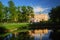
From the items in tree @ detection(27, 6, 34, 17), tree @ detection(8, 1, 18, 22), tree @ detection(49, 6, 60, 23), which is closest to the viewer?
tree @ detection(49, 6, 60, 23)

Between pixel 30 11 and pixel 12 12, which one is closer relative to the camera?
pixel 12 12

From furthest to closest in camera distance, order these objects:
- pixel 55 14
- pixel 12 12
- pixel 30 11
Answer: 1. pixel 30 11
2. pixel 12 12
3. pixel 55 14

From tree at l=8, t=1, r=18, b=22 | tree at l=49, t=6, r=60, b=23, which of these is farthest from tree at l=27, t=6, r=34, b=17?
tree at l=49, t=6, r=60, b=23

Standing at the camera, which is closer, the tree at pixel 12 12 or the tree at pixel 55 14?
the tree at pixel 55 14

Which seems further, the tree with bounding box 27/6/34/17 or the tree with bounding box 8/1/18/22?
the tree with bounding box 27/6/34/17

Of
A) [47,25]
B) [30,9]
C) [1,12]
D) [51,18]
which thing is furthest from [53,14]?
[30,9]

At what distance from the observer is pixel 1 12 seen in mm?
35281

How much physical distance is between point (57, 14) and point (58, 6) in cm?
234

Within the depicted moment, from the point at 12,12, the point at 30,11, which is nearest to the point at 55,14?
the point at 12,12

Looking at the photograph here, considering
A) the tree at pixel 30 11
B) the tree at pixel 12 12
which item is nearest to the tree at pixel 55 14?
the tree at pixel 12 12

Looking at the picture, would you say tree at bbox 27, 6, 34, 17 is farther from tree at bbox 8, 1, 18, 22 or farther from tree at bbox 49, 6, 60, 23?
tree at bbox 49, 6, 60, 23

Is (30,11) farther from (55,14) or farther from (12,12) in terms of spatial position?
(55,14)

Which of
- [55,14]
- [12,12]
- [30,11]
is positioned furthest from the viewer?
[30,11]

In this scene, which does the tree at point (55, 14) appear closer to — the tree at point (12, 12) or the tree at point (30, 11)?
the tree at point (12, 12)
